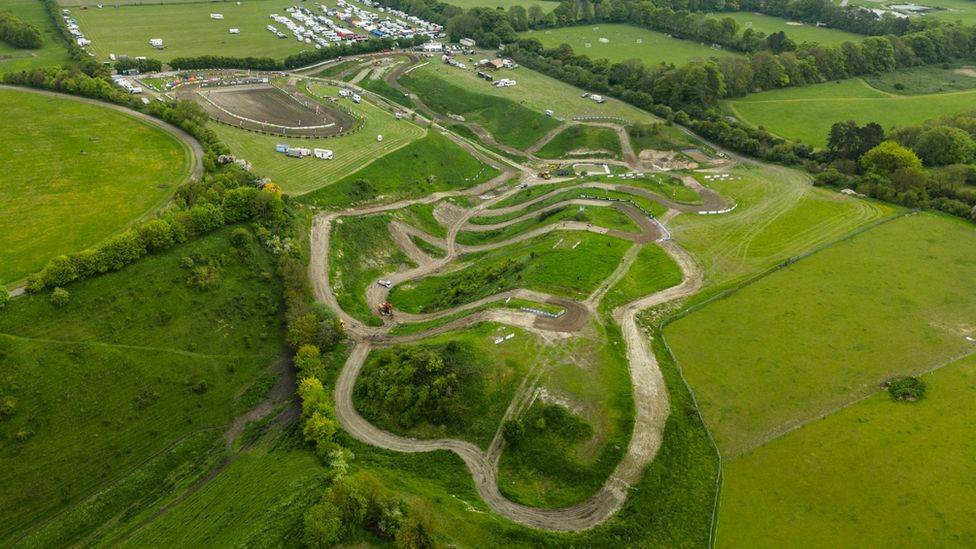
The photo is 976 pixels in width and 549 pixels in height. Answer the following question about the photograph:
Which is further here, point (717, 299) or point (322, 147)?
point (322, 147)

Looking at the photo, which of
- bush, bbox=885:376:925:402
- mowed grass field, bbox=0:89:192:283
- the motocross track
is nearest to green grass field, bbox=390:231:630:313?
the motocross track

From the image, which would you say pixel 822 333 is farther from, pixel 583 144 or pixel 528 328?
pixel 583 144

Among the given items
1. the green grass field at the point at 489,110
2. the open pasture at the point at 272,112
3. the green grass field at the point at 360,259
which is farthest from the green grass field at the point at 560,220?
the open pasture at the point at 272,112

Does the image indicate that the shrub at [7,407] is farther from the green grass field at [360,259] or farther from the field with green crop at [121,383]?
the green grass field at [360,259]

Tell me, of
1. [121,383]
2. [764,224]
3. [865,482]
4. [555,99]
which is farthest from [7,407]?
[555,99]

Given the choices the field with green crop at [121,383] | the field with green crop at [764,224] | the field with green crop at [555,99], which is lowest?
the field with green crop at [121,383]
